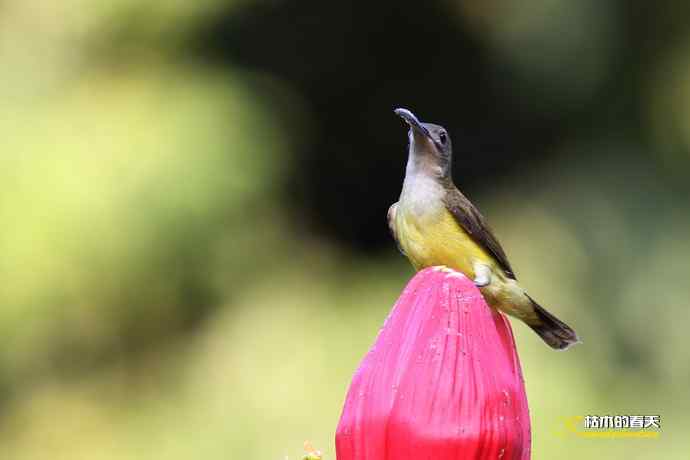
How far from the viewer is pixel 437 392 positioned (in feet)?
8.46

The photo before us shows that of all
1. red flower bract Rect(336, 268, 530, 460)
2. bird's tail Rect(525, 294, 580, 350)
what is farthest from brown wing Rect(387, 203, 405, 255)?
red flower bract Rect(336, 268, 530, 460)

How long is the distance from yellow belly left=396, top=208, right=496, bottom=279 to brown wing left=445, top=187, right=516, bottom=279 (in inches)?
0.9

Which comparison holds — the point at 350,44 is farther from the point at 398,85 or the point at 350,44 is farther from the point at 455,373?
the point at 455,373

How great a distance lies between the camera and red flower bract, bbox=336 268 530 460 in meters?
2.56

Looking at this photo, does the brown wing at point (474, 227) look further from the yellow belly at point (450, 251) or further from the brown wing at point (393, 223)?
the brown wing at point (393, 223)

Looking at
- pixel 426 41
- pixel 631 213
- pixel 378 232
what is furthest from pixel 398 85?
pixel 631 213

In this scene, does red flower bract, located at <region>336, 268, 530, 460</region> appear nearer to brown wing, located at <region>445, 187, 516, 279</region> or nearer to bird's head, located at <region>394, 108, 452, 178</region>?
brown wing, located at <region>445, 187, 516, 279</region>

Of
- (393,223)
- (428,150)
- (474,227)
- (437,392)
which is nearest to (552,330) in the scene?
(474,227)

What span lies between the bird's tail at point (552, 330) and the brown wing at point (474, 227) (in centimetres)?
17

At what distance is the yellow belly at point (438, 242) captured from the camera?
4.22 meters

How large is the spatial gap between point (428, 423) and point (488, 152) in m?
7.64

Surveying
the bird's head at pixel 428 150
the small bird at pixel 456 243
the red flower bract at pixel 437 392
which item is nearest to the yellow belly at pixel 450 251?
the small bird at pixel 456 243

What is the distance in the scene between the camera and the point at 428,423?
2.56m

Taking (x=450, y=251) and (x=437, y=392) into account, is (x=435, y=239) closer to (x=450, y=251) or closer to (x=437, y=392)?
(x=450, y=251)
